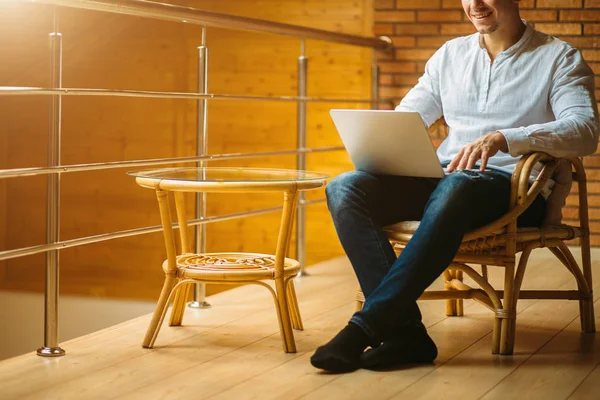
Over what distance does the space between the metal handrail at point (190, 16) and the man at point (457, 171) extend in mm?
653

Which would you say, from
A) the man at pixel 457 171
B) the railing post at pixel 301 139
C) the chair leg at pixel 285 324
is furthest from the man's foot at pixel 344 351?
the railing post at pixel 301 139

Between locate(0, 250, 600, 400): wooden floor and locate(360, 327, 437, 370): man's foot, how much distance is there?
0.02 m

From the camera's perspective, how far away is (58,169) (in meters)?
2.14

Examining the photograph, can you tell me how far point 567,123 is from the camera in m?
2.16

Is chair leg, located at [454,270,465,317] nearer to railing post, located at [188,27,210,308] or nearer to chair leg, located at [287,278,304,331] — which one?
chair leg, located at [287,278,304,331]

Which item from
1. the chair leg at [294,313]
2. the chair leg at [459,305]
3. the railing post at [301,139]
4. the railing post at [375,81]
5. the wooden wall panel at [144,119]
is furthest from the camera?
the wooden wall panel at [144,119]

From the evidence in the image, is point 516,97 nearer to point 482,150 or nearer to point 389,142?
point 482,150

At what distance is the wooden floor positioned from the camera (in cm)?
186

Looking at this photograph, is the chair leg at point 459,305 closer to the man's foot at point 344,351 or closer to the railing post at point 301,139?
the man's foot at point 344,351

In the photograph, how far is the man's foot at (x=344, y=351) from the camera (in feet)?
6.38

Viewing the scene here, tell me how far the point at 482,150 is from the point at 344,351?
1.85 ft

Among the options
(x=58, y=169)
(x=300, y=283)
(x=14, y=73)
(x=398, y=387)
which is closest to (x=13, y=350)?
(x=14, y=73)

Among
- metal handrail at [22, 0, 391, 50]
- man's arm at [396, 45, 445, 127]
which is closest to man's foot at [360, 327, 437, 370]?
man's arm at [396, 45, 445, 127]

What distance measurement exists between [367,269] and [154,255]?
147 inches
